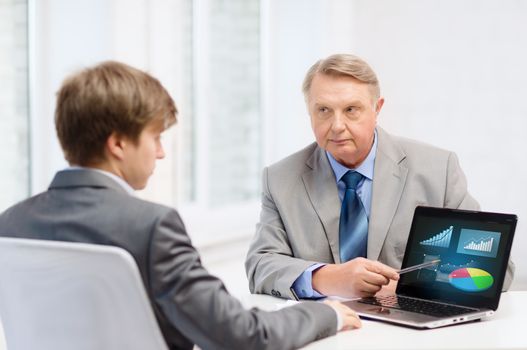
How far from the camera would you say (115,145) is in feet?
5.14

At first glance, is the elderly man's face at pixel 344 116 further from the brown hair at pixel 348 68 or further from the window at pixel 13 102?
the window at pixel 13 102

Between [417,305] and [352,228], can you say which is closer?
[417,305]

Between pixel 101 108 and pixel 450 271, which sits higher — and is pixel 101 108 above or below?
above

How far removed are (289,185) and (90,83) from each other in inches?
43.0

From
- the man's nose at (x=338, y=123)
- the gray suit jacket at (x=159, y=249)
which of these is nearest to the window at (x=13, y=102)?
the man's nose at (x=338, y=123)

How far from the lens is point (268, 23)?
15.5 feet

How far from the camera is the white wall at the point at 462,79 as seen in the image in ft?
11.6

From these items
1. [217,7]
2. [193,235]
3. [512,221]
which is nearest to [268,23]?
[217,7]

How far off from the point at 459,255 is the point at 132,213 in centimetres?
92

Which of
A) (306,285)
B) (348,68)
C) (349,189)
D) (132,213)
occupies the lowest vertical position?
(306,285)

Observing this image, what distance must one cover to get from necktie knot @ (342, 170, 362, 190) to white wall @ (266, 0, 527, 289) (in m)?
1.21

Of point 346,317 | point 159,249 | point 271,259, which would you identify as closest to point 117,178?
point 159,249

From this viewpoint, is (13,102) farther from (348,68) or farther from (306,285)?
(306,285)

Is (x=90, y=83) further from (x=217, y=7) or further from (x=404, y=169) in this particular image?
(x=217, y=7)
